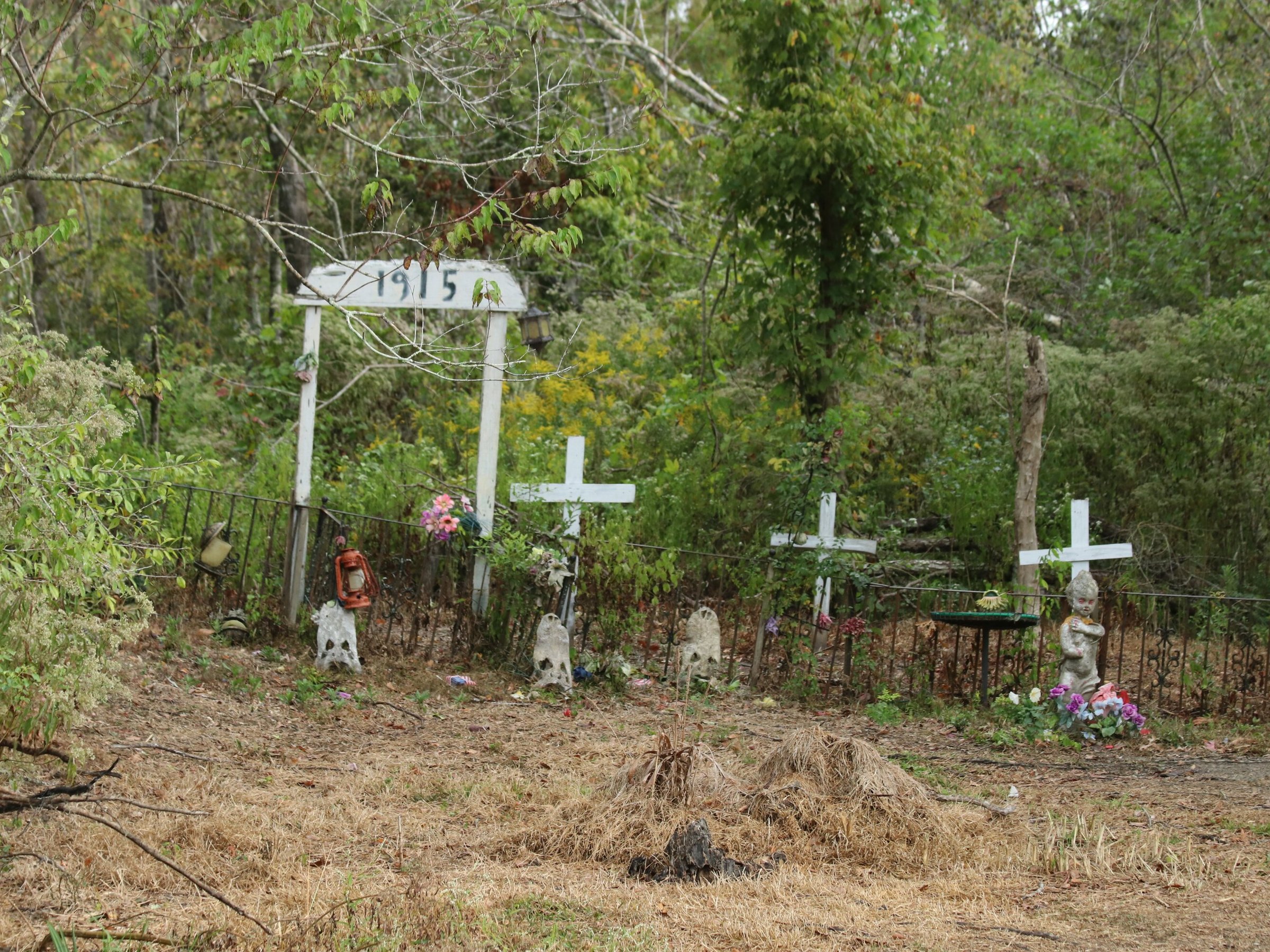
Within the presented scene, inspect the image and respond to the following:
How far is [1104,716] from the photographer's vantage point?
290 inches

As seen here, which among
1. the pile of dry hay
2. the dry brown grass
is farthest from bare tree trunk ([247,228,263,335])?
the dry brown grass

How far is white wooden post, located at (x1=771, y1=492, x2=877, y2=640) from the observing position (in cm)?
873

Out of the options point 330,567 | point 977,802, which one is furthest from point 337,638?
point 977,802

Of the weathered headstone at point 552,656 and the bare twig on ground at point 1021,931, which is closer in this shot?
the bare twig on ground at point 1021,931

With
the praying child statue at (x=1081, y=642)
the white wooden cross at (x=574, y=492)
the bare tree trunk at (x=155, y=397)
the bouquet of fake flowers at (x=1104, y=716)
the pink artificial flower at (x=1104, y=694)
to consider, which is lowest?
the bouquet of fake flowers at (x=1104, y=716)

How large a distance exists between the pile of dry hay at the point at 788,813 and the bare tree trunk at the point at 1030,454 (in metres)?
3.66

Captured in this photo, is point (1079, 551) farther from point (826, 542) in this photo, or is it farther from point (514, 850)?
point (514, 850)

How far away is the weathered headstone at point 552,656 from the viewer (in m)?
8.23

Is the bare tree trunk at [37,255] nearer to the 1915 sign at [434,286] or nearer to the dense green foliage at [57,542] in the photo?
the 1915 sign at [434,286]

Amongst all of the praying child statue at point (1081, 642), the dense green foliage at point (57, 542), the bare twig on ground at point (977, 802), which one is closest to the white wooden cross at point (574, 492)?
the praying child statue at point (1081, 642)

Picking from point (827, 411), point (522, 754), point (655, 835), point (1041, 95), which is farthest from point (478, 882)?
point (1041, 95)

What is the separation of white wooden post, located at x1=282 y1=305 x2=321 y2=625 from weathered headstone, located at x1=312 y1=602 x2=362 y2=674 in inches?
18.5

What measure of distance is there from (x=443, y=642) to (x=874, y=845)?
4705mm

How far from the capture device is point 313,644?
27.3ft
